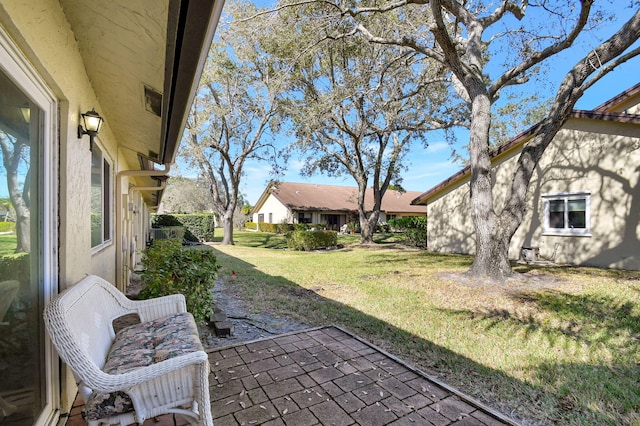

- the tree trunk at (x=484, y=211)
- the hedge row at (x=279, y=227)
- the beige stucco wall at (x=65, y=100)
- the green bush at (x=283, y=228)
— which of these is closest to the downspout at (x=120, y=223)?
the beige stucco wall at (x=65, y=100)

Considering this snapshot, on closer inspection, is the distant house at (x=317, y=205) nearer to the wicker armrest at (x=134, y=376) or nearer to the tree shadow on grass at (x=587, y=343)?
the tree shadow on grass at (x=587, y=343)

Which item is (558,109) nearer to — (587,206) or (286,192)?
(587,206)

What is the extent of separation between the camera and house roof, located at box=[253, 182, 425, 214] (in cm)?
3014

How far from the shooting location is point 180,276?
407 centimetres

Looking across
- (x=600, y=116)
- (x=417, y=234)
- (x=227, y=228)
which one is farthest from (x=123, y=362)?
(x=227, y=228)

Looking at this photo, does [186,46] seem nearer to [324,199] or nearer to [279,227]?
[279,227]

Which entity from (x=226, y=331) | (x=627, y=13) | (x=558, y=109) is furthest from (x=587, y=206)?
(x=226, y=331)

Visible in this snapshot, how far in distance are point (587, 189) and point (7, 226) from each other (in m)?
13.5

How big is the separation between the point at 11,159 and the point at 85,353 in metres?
1.22

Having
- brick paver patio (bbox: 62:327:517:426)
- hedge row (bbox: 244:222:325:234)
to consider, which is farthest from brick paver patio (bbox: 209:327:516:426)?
hedge row (bbox: 244:222:325:234)

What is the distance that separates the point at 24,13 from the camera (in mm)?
1790

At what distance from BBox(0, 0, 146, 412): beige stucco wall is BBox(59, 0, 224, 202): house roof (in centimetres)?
14

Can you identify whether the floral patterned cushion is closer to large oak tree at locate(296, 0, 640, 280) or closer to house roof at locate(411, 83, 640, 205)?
large oak tree at locate(296, 0, 640, 280)

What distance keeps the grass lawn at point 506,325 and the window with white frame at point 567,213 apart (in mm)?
1834
